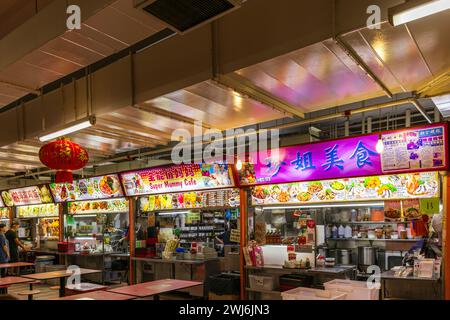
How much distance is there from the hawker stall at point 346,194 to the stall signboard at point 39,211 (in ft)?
30.1

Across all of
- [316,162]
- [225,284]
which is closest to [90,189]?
[225,284]

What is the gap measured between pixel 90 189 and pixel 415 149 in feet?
29.4

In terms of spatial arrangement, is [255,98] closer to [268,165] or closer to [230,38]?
[230,38]

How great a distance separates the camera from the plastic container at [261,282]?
23.8 feet

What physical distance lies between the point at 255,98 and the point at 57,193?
9970 mm

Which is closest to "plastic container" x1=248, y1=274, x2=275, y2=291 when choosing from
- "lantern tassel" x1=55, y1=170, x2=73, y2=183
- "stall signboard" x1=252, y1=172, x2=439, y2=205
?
"stall signboard" x1=252, y1=172, x2=439, y2=205

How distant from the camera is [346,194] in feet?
23.2

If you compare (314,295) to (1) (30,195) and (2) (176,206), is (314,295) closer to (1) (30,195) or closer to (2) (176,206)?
(2) (176,206)

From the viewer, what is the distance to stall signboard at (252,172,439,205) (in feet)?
21.0

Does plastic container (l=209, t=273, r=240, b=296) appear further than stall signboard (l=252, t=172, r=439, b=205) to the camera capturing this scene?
A: Yes

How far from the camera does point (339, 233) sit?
11367 millimetres

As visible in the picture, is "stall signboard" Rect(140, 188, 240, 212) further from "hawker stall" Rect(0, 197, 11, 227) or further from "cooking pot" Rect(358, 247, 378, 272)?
"hawker stall" Rect(0, 197, 11, 227)

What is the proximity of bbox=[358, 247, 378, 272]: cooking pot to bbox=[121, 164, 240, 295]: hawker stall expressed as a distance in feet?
12.4

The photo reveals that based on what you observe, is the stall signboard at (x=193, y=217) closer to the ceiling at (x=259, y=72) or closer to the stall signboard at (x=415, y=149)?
the ceiling at (x=259, y=72)
